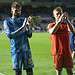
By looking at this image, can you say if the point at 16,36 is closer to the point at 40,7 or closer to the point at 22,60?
the point at 22,60

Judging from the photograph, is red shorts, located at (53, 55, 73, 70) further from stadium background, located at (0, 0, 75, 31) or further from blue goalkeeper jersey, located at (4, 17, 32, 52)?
stadium background, located at (0, 0, 75, 31)

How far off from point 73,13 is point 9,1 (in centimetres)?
962

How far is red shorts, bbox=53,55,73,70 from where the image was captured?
9766mm

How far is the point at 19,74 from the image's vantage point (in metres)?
9.51

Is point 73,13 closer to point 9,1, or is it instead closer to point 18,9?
point 9,1

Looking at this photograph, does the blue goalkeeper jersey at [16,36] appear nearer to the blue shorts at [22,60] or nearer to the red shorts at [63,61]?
the blue shorts at [22,60]

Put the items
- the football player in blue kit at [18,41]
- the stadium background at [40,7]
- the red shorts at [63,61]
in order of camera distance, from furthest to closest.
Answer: the stadium background at [40,7] < the red shorts at [63,61] < the football player in blue kit at [18,41]

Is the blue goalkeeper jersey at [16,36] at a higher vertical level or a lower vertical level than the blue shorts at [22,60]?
higher

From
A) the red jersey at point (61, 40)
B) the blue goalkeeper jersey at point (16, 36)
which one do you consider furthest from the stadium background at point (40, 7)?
the blue goalkeeper jersey at point (16, 36)

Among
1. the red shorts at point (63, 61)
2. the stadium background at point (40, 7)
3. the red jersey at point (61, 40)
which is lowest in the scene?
the red shorts at point (63, 61)

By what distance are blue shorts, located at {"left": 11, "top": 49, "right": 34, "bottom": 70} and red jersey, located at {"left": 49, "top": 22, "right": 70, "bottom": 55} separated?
777mm

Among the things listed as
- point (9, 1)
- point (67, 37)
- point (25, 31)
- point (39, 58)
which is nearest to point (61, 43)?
point (67, 37)

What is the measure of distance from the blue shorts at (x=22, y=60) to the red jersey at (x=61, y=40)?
78 cm

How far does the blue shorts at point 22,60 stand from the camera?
369 inches
